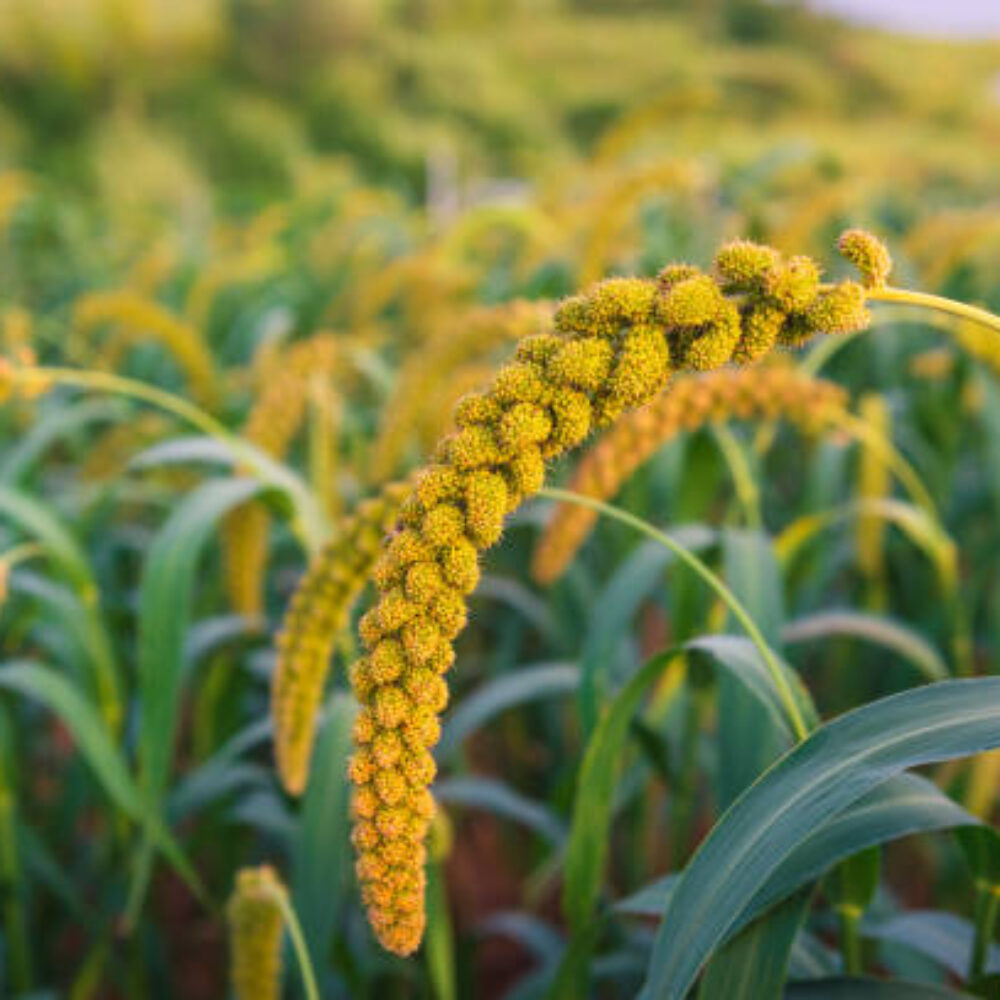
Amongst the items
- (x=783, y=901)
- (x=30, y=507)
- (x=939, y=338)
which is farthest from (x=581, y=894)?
(x=939, y=338)

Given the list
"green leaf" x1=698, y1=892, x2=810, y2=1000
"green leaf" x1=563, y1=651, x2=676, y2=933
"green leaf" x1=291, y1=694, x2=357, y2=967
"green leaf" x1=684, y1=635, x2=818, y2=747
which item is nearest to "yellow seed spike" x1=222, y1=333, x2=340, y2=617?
"green leaf" x1=291, y1=694, x2=357, y2=967

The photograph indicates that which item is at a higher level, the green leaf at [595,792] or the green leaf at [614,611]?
the green leaf at [614,611]

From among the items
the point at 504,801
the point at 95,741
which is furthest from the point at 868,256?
the point at 504,801

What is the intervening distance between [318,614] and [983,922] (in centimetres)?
77

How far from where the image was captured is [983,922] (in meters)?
1.15

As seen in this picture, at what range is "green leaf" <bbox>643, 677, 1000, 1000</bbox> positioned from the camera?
35.2 inches

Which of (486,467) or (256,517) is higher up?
(256,517)

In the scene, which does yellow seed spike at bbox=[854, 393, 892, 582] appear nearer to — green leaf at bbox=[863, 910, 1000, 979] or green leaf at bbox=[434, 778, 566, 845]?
green leaf at bbox=[434, 778, 566, 845]

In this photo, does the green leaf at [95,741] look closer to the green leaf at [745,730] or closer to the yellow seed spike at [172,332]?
the green leaf at [745,730]

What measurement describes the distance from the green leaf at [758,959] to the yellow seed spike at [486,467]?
1.34 feet

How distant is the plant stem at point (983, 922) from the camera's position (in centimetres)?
112

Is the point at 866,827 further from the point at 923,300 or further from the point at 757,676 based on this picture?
the point at 923,300

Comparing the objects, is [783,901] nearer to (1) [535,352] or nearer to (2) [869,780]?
(2) [869,780]

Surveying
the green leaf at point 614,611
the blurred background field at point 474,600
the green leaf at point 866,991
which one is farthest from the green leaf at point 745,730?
the green leaf at point 866,991
